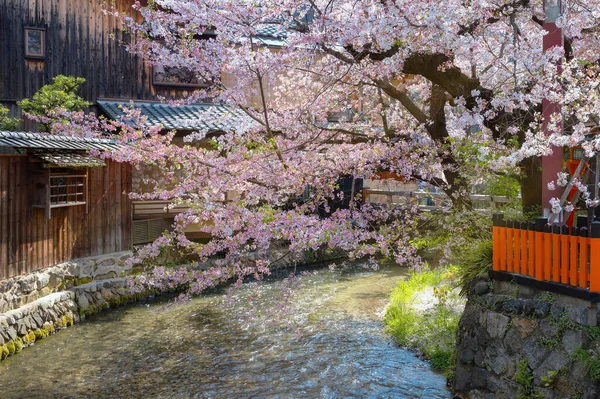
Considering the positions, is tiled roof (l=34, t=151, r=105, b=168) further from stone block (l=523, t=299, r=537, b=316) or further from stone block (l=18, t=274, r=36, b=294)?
stone block (l=523, t=299, r=537, b=316)

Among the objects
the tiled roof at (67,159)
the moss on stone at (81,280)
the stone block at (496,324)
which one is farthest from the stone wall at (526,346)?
the moss on stone at (81,280)

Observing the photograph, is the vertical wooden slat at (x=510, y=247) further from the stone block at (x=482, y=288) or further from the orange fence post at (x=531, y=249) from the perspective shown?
the stone block at (x=482, y=288)

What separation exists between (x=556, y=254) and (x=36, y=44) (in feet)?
51.9

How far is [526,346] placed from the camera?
7.44 m

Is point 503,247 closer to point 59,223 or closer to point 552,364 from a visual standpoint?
point 552,364

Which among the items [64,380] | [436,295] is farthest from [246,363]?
[436,295]

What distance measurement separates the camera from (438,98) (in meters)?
10.6

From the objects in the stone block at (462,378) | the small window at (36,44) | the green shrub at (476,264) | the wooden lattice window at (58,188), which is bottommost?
the stone block at (462,378)

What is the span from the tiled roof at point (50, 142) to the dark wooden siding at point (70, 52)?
14.5 feet

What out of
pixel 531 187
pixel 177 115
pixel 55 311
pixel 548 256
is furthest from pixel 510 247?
pixel 177 115

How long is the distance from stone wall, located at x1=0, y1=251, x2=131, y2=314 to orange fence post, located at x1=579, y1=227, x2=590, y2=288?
1056cm

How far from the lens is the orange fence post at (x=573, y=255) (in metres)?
6.95

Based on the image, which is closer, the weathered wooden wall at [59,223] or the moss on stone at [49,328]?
the weathered wooden wall at [59,223]

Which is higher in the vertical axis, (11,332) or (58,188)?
(58,188)
